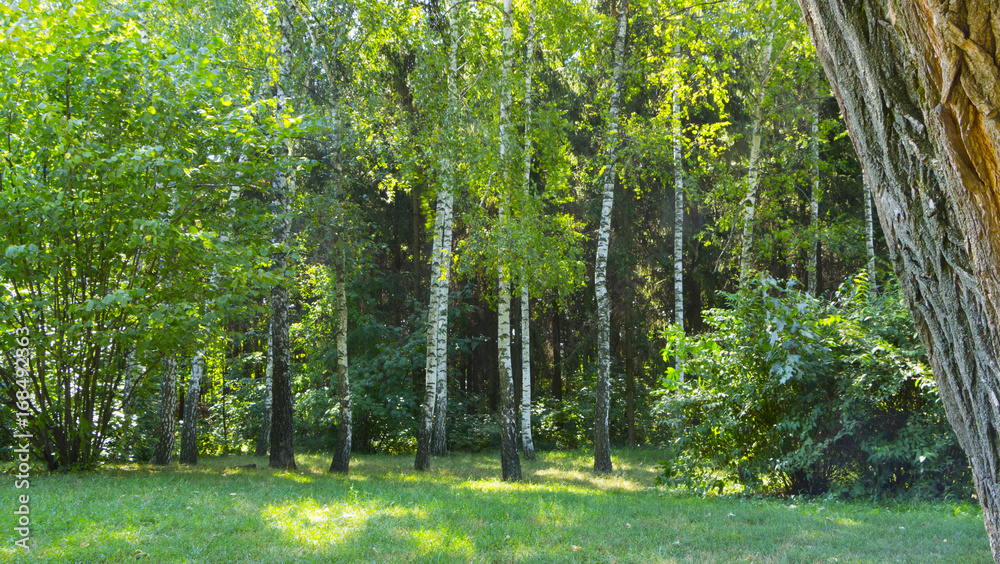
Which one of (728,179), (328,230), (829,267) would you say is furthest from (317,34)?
(829,267)

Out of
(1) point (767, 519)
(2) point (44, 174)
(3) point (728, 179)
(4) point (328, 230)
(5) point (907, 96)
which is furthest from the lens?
(3) point (728, 179)

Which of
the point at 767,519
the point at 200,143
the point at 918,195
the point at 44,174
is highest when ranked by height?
the point at 200,143

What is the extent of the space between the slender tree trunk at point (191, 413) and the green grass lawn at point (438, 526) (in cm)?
308

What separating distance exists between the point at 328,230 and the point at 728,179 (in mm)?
7960

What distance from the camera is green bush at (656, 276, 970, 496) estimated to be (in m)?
6.27

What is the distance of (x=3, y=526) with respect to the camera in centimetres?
400

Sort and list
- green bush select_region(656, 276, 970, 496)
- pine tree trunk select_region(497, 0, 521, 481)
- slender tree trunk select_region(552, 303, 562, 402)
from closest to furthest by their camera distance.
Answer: green bush select_region(656, 276, 970, 496), pine tree trunk select_region(497, 0, 521, 481), slender tree trunk select_region(552, 303, 562, 402)

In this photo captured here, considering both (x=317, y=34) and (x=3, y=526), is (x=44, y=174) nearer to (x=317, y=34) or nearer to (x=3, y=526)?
(x=3, y=526)

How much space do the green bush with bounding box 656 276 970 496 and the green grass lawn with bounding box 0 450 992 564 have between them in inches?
22.7

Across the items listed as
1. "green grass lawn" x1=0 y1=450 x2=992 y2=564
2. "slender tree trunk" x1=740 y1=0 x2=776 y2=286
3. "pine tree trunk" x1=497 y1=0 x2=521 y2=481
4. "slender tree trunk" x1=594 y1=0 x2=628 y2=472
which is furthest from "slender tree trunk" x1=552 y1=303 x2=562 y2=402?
"green grass lawn" x1=0 y1=450 x2=992 y2=564

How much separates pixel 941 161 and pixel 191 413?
11714mm

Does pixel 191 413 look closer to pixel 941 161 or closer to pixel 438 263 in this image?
pixel 438 263

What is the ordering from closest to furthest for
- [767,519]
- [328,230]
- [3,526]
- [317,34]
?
[3,526], [767,519], [317,34], [328,230]

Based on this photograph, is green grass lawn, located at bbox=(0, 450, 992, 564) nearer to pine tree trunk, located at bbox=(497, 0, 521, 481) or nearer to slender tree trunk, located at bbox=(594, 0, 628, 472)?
pine tree trunk, located at bbox=(497, 0, 521, 481)
